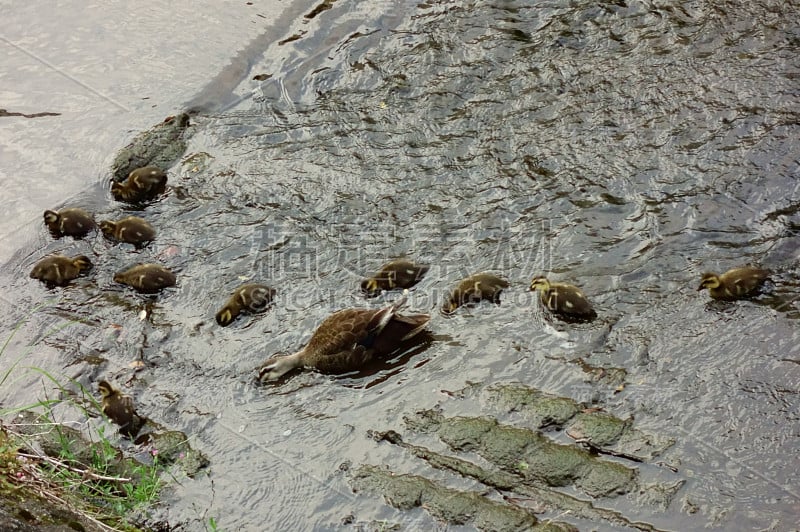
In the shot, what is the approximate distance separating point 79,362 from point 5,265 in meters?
1.43

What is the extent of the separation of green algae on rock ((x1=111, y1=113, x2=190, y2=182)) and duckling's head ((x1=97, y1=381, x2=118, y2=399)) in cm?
250

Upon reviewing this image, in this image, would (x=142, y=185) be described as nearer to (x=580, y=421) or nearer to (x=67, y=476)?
(x=67, y=476)

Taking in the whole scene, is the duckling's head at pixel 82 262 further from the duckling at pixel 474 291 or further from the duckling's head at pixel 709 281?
the duckling's head at pixel 709 281

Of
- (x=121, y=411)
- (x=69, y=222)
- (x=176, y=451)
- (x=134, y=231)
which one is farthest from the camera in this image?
(x=69, y=222)

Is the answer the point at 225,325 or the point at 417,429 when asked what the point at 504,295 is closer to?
the point at 417,429

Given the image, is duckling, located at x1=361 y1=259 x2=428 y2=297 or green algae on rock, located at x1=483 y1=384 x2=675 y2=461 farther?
duckling, located at x1=361 y1=259 x2=428 y2=297

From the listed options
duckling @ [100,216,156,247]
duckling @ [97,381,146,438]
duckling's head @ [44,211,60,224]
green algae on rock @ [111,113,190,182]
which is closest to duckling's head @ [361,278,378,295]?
duckling @ [97,381,146,438]

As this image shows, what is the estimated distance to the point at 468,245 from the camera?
19.5 feet

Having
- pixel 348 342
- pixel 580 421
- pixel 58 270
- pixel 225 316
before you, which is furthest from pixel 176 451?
pixel 580 421

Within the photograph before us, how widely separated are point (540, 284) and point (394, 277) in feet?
3.24

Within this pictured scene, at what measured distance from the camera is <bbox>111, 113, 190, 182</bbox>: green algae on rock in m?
7.08

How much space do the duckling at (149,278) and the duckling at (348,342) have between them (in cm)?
119

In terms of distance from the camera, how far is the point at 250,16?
858 centimetres

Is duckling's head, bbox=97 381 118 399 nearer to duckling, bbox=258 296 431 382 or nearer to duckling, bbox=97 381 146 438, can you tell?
duckling, bbox=97 381 146 438
